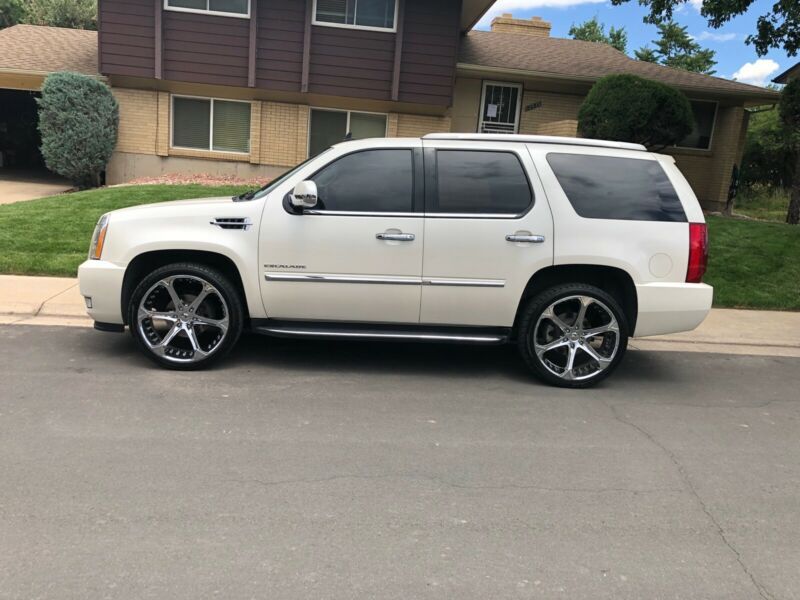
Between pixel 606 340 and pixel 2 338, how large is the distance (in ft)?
17.8

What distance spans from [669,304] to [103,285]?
459 cm

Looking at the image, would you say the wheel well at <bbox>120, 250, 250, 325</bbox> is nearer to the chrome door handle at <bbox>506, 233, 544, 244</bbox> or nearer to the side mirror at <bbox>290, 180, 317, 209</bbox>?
the side mirror at <bbox>290, 180, 317, 209</bbox>

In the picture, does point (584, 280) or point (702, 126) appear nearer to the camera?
point (584, 280)

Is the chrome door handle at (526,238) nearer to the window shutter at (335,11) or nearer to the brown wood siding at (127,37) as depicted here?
the window shutter at (335,11)

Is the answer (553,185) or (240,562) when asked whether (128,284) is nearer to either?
(240,562)

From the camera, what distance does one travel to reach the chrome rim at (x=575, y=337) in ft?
17.8

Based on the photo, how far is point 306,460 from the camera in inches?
155

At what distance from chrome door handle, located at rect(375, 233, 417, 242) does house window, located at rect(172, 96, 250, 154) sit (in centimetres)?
1244

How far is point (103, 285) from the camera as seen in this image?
529 centimetres

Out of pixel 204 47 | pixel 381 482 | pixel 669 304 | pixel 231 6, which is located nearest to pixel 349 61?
pixel 231 6

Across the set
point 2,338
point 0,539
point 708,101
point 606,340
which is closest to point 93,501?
point 0,539

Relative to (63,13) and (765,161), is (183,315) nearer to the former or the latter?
(765,161)

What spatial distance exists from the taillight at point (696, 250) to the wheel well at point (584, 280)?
48 centimetres

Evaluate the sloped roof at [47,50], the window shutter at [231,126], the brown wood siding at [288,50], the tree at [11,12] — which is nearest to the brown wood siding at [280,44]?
the brown wood siding at [288,50]
